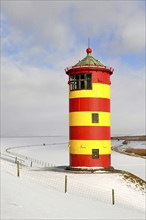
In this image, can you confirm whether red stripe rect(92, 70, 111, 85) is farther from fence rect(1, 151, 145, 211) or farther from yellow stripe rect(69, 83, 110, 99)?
fence rect(1, 151, 145, 211)

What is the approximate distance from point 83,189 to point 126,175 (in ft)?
15.8

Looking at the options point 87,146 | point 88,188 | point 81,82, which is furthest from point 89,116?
point 88,188

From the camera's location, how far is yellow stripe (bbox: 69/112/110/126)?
22.9m

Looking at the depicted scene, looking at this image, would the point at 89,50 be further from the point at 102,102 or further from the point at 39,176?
the point at 39,176

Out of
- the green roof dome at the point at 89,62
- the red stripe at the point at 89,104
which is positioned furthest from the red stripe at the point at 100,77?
the red stripe at the point at 89,104

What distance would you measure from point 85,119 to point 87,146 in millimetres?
1816

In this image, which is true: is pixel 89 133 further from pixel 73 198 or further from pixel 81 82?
pixel 73 198

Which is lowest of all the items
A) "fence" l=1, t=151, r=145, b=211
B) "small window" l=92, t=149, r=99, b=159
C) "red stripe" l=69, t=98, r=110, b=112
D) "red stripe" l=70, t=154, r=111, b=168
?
"fence" l=1, t=151, r=145, b=211

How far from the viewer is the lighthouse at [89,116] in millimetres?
22859

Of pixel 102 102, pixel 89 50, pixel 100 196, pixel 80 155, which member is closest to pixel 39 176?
pixel 80 155

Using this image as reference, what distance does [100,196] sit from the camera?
17.0m

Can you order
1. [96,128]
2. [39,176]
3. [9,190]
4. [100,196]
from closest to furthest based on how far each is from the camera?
1. [9,190]
2. [100,196]
3. [39,176]
4. [96,128]

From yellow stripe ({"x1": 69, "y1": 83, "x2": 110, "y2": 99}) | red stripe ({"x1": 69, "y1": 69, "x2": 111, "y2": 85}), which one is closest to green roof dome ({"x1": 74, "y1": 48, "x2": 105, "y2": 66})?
red stripe ({"x1": 69, "y1": 69, "x2": 111, "y2": 85})

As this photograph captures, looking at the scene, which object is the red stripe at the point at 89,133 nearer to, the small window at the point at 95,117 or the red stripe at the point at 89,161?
the small window at the point at 95,117
